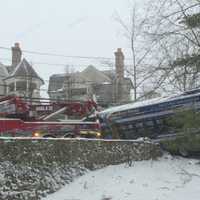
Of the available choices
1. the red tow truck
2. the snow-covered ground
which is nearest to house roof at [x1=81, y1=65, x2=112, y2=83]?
the red tow truck

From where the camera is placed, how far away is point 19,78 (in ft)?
181

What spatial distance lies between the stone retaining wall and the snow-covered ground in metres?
0.32

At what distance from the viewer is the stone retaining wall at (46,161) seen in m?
14.0

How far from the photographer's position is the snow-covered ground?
45.4 feet

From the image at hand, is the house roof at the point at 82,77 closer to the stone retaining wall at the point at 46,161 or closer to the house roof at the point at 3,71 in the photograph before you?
the house roof at the point at 3,71

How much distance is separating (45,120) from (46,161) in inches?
358

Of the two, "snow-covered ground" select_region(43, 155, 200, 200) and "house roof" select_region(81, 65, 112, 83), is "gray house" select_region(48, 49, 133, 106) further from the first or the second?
"snow-covered ground" select_region(43, 155, 200, 200)

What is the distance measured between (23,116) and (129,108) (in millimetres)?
5058

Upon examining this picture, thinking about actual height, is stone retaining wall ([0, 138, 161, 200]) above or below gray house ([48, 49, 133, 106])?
below

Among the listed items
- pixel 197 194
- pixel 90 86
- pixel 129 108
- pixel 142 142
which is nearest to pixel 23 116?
pixel 129 108

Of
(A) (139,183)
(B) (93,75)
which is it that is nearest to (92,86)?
(B) (93,75)

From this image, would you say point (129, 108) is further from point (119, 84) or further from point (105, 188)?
point (119, 84)

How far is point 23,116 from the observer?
23.6 m

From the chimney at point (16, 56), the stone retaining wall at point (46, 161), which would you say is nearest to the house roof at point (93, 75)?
the chimney at point (16, 56)
